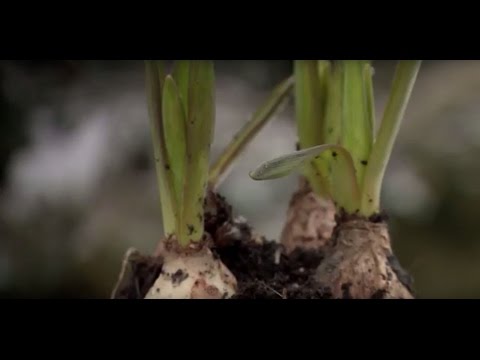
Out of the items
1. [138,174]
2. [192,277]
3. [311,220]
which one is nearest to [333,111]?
[311,220]

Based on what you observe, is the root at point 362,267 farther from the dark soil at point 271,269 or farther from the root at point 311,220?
the root at point 311,220

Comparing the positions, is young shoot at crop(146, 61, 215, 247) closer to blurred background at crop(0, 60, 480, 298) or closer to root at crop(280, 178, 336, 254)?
root at crop(280, 178, 336, 254)

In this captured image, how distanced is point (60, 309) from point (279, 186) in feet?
2.42

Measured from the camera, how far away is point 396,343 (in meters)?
0.46

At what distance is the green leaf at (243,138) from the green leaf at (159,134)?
0.09 metres

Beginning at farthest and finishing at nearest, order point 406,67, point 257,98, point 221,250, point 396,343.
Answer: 1. point 257,98
2. point 221,250
3. point 406,67
4. point 396,343

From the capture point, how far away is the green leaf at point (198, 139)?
0.56 meters

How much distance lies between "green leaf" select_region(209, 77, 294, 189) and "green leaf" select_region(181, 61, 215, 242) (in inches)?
3.4

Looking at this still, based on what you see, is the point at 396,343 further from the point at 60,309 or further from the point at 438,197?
the point at 438,197

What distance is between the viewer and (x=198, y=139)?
573 millimetres

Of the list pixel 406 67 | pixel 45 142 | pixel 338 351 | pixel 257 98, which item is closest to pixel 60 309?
pixel 338 351

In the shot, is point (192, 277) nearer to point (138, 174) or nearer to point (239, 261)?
point (239, 261)

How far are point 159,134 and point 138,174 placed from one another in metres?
0.63

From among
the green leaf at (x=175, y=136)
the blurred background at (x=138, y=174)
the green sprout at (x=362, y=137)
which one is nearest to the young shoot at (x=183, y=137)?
the green leaf at (x=175, y=136)
